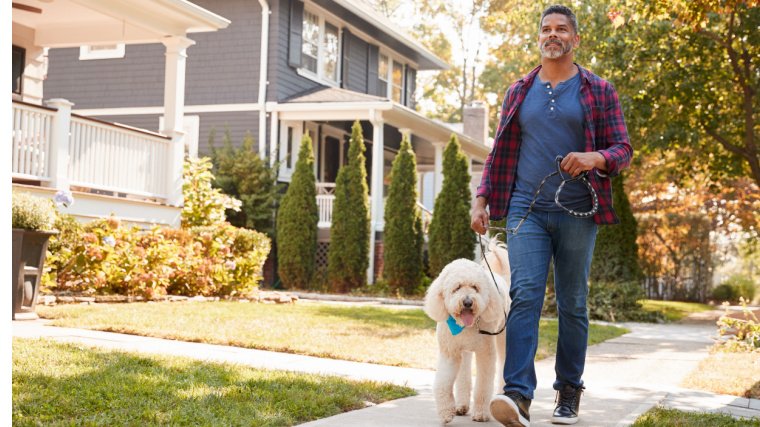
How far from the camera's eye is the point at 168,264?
33.5 ft

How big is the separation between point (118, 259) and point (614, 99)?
7150mm

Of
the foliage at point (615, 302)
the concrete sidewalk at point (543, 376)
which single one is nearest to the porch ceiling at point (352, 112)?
the foliage at point (615, 302)

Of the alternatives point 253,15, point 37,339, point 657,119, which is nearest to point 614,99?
point 37,339

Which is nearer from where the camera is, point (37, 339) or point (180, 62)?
point (37, 339)

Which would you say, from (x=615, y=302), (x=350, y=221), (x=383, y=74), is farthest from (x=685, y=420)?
(x=383, y=74)

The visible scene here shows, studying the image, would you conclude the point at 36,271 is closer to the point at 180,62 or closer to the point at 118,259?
the point at 118,259

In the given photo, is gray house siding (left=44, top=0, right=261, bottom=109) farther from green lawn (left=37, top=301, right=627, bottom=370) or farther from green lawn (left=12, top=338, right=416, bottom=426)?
green lawn (left=12, top=338, right=416, bottom=426)

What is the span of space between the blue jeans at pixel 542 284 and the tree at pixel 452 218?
1112 cm

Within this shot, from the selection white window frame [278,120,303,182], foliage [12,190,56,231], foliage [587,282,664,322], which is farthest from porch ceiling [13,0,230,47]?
foliage [587,282,664,322]

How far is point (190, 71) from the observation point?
60.2 feet

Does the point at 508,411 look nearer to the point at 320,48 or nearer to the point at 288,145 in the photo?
the point at 288,145

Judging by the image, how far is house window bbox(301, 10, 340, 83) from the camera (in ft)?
61.3

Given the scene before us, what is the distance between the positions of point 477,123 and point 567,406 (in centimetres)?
2307

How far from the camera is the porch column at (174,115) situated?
11.9m
